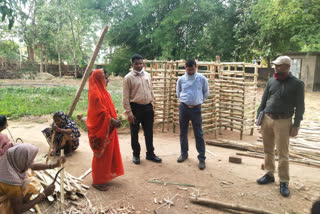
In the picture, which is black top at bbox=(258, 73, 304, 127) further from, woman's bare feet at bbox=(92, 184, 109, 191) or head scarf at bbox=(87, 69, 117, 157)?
woman's bare feet at bbox=(92, 184, 109, 191)

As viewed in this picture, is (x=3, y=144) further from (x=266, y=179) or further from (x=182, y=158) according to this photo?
(x=266, y=179)

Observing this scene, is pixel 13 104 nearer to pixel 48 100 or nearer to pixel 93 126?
pixel 48 100

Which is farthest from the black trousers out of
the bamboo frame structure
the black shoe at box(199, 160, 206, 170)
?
the bamboo frame structure

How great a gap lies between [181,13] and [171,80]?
966cm

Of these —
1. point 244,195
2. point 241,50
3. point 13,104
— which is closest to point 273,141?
point 244,195

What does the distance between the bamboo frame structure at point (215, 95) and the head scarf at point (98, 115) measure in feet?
11.4

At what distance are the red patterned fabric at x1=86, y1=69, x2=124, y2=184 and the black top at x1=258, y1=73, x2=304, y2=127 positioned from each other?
228 centimetres

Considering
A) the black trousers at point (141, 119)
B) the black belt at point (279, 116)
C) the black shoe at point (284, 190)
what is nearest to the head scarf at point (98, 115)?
the black trousers at point (141, 119)

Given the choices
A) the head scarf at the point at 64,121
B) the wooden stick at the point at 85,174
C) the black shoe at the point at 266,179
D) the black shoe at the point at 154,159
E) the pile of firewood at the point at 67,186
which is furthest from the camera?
the black shoe at the point at 154,159

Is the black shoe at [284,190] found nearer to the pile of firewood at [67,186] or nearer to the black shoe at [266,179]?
the black shoe at [266,179]

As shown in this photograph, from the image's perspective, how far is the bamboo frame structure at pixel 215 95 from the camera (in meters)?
6.49

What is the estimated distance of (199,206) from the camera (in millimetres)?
3094

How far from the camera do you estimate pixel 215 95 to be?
652cm

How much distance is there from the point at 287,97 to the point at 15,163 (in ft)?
10.8
